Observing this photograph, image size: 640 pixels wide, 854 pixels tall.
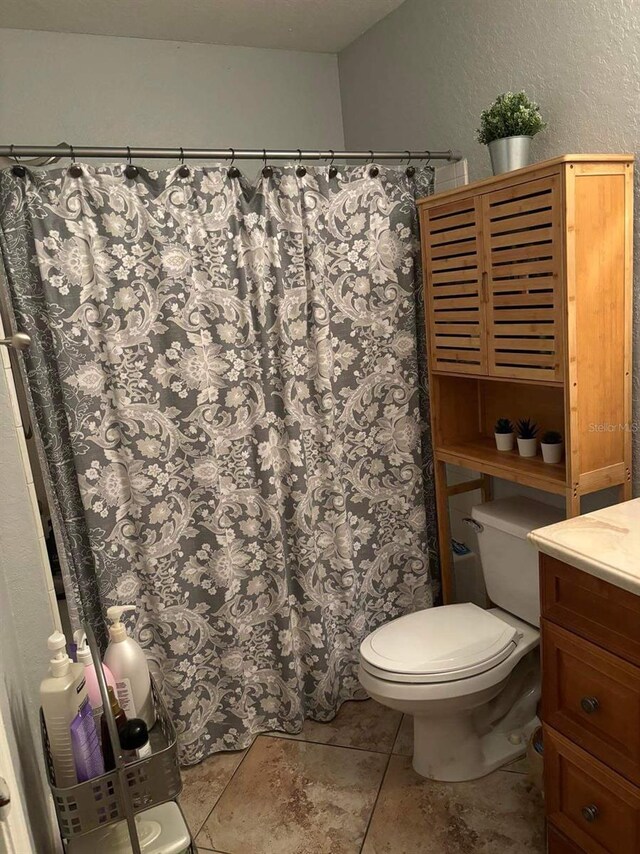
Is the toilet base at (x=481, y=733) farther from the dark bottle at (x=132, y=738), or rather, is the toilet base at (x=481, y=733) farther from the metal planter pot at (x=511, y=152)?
the metal planter pot at (x=511, y=152)

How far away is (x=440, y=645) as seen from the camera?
1.89 metres

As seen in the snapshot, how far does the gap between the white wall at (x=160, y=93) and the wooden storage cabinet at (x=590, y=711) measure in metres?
2.12

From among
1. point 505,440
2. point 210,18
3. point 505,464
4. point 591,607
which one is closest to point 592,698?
point 591,607

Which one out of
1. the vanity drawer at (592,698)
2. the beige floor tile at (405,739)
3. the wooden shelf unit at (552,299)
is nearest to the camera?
the vanity drawer at (592,698)

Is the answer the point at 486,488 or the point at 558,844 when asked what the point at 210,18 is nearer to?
the point at 486,488

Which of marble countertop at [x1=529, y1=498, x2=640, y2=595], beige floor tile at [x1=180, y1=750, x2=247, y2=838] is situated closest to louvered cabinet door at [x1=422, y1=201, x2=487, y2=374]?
marble countertop at [x1=529, y1=498, x2=640, y2=595]

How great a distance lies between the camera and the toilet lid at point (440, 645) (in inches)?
70.9

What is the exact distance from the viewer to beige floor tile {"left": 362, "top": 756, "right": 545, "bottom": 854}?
174 cm

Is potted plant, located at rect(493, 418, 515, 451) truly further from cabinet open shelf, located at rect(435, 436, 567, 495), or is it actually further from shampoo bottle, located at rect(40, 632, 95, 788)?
shampoo bottle, located at rect(40, 632, 95, 788)

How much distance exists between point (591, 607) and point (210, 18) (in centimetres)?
230

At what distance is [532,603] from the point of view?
1.98 m

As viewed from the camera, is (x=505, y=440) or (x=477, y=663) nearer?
(x=477, y=663)

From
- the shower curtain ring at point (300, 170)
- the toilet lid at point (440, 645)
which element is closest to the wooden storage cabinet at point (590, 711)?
the toilet lid at point (440, 645)

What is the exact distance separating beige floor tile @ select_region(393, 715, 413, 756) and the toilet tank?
1.72 feet
